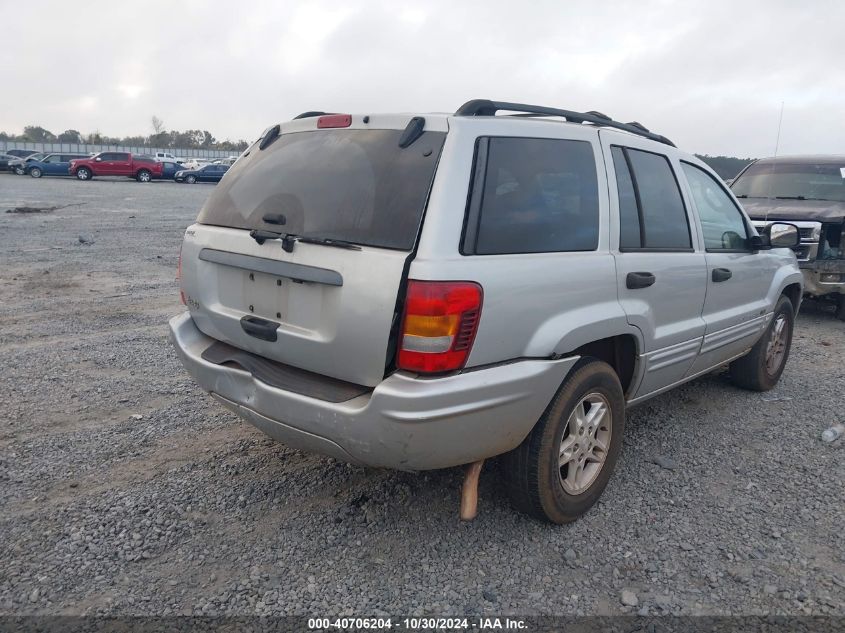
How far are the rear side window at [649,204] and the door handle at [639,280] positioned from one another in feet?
0.48

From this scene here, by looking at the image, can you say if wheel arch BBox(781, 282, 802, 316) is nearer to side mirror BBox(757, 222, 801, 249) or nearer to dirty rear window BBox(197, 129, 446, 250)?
side mirror BBox(757, 222, 801, 249)

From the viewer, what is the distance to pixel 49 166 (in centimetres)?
3534

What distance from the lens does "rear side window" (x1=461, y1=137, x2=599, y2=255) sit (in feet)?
9.01

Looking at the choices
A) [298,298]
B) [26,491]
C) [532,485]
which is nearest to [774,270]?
[532,485]

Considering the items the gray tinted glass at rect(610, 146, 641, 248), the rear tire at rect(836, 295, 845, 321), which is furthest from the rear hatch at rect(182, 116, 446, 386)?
the rear tire at rect(836, 295, 845, 321)

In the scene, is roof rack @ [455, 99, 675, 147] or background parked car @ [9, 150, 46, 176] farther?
background parked car @ [9, 150, 46, 176]

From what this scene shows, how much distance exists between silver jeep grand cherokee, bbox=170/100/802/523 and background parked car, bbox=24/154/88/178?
3733 centimetres

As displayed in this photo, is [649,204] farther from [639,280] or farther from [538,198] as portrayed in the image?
[538,198]

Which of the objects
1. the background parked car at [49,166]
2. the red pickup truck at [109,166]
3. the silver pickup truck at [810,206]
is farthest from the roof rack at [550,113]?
the background parked car at [49,166]

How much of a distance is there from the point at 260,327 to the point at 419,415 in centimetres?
90

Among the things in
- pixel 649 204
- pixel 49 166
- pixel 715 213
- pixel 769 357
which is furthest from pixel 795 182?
pixel 49 166

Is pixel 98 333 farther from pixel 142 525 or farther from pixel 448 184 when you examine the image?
pixel 448 184

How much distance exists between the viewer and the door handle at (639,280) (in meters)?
3.30

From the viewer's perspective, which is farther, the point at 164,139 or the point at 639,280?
the point at 164,139
